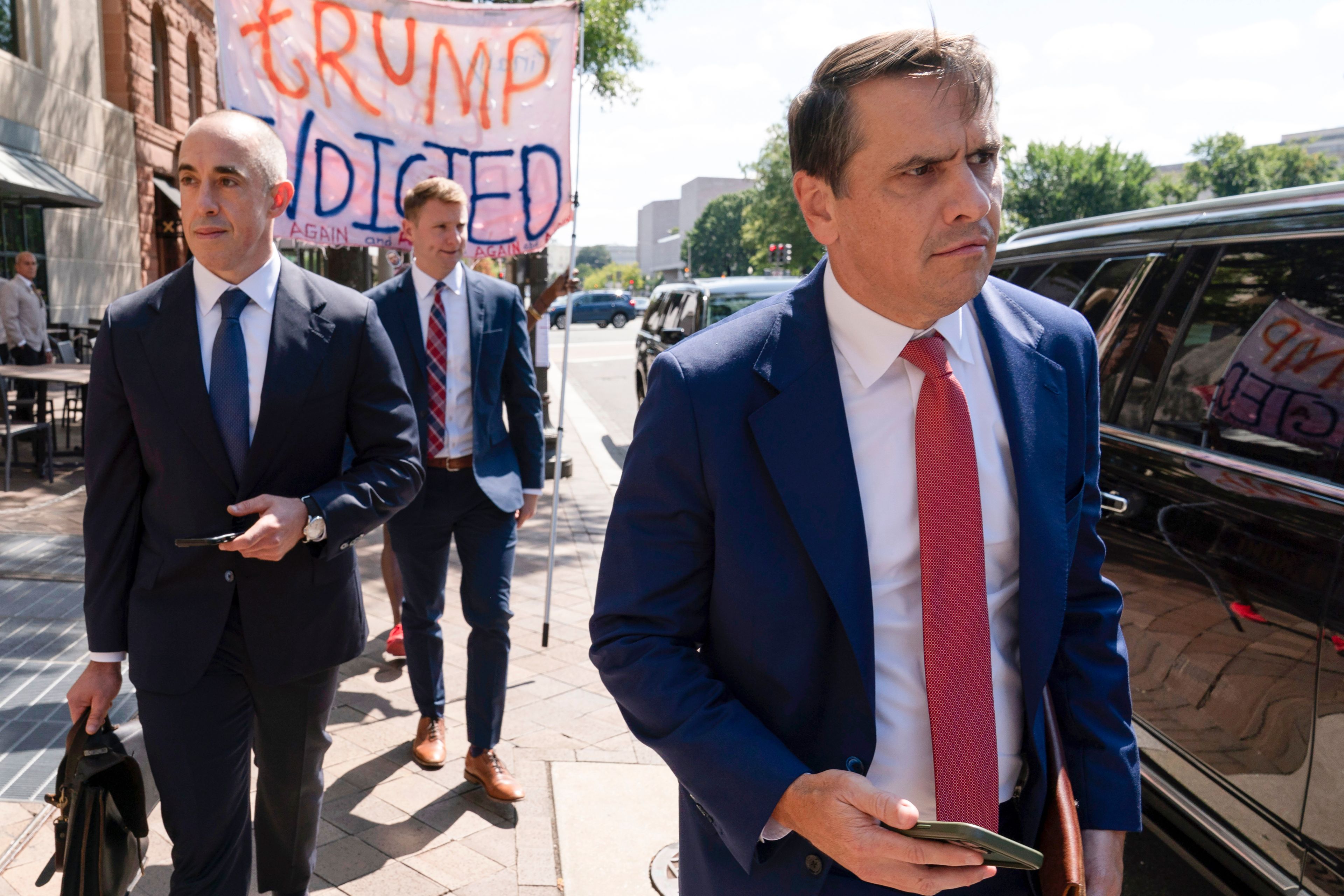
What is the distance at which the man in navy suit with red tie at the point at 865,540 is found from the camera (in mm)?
1413

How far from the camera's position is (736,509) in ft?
4.66

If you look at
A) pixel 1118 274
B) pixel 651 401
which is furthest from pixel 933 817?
pixel 1118 274

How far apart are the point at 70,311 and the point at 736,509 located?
720 inches

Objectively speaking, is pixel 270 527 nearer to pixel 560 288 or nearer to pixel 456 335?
pixel 456 335

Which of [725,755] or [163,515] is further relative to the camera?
[163,515]

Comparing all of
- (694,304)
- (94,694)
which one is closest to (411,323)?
(94,694)

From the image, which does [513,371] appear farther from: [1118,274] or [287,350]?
[1118,274]

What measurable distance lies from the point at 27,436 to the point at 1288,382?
1120 cm

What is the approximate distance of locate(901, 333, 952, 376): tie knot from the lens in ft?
4.94

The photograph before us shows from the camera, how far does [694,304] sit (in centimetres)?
1276

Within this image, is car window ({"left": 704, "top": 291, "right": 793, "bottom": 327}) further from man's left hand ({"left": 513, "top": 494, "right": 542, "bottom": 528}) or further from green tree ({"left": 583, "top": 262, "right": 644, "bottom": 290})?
green tree ({"left": 583, "top": 262, "right": 644, "bottom": 290})

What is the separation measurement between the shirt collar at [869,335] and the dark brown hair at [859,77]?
161mm

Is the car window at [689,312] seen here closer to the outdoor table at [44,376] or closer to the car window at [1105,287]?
the outdoor table at [44,376]

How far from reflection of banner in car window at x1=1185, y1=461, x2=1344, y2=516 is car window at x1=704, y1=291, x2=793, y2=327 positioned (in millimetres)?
9275
